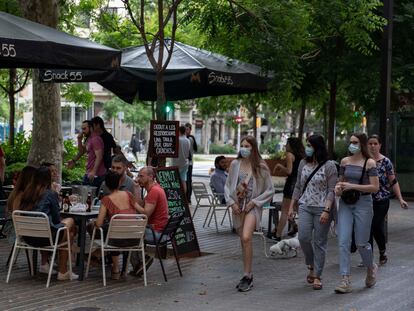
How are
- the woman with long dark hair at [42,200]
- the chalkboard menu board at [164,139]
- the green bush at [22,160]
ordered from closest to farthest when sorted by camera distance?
1. the woman with long dark hair at [42,200]
2. the chalkboard menu board at [164,139]
3. the green bush at [22,160]

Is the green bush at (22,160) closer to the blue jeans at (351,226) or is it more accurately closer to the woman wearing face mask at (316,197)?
the woman wearing face mask at (316,197)

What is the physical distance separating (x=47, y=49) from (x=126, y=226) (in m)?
2.12

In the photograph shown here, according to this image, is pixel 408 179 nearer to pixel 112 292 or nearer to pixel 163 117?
pixel 163 117

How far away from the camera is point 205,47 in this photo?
15.0m

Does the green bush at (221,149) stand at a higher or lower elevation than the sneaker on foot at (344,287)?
lower

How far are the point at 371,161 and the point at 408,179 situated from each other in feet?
47.6

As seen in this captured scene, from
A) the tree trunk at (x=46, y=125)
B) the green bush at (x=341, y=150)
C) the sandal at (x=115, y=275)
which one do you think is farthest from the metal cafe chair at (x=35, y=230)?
the green bush at (x=341, y=150)

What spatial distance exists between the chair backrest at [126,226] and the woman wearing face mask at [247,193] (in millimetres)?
986

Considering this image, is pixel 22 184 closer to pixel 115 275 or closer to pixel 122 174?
pixel 122 174

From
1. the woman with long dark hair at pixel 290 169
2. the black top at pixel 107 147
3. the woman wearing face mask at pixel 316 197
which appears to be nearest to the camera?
the woman wearing face mask at pixel 316 197

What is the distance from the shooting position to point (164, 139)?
10.6 metres

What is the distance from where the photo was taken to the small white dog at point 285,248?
10.7 metres


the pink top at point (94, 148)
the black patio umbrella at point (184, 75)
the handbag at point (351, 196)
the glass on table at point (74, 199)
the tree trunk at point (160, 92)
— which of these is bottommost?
the glass on table at point (74, 199)

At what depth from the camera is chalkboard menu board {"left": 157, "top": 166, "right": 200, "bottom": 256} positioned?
34.4 ft
